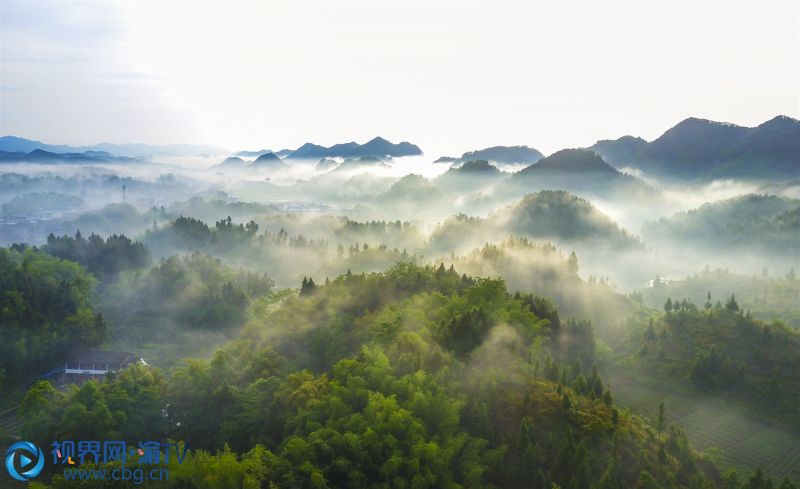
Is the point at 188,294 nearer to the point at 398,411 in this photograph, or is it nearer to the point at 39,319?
the point at 39,319

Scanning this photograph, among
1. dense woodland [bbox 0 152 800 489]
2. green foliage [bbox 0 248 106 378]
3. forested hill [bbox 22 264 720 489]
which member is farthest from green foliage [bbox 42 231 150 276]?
forested hill [bbox 22 264 720 489]

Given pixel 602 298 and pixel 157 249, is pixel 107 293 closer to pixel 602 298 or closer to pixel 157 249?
pixel 157 249

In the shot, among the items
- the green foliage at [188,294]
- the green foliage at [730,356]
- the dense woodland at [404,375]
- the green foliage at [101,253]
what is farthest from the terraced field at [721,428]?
the green foliage at [101,253]

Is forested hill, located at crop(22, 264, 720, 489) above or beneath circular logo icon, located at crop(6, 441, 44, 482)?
above

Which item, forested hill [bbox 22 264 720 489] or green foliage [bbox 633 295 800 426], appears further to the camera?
green foliage [bbox 633 295 800 426]

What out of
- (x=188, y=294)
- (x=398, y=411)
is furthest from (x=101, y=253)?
(x=398, y=411)

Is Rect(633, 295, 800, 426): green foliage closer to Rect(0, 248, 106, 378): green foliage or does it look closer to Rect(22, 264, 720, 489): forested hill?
Rect(22, 264, 720, 489): forested hill

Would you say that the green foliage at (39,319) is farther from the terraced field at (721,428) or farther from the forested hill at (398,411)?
the terraced field at (721,428)
